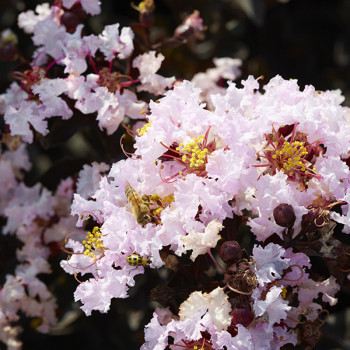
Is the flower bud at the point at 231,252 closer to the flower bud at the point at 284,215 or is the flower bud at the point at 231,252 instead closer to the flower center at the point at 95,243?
the flower bud at the point at 284,215

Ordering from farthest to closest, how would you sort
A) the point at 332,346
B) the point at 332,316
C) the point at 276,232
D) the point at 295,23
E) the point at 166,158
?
the point at 295,23 → the point at 332,316 → the point at 332,346 → the point at 166,158 → the point at 276,232

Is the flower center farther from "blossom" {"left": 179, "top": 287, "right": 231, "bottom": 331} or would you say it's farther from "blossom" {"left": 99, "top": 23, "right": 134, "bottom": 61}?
"blossom" {"left": 99, "top": 23, "right": 134, "bottom": 61}

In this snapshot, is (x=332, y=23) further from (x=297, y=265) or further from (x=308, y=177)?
(x=297, y=265)

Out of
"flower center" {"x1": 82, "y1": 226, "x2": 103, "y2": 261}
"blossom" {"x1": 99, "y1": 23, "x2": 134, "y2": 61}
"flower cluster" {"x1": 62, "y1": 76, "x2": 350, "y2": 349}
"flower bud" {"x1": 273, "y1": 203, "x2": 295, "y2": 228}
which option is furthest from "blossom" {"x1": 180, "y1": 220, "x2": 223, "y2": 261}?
"blossom" {"x1": 99, "y1": 23, "x2": 134, "y2": 61}

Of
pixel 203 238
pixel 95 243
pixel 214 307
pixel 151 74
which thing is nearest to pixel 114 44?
pixel 151 74

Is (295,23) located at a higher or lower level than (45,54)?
lower

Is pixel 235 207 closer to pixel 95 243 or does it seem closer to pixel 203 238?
pixel 203 238

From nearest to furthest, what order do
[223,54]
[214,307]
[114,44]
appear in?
[214,307], [114,44], [223,54]

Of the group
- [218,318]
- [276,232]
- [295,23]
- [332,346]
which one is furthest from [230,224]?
[295,23]
